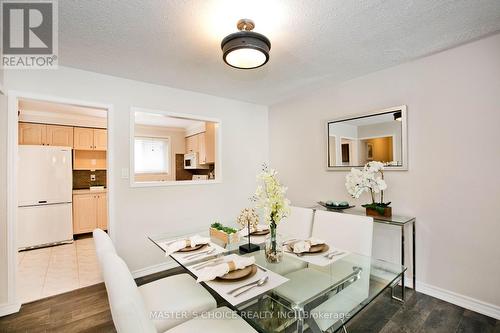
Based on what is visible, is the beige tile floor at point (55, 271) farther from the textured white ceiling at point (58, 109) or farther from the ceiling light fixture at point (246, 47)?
the ceiling light fixture at point (246, 47)

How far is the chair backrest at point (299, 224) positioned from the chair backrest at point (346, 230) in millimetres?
70

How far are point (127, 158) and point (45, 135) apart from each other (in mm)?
2869

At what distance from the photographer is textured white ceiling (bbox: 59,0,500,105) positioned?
1.60 meters

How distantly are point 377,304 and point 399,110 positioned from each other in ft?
6.46

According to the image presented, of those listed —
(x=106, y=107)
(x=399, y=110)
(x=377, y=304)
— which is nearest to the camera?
(x=377, y=304)

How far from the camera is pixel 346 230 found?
204 centimetres

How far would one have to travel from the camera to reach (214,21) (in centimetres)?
174

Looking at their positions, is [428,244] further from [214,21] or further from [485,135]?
[214,21]

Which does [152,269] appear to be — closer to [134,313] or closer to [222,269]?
[222,269]

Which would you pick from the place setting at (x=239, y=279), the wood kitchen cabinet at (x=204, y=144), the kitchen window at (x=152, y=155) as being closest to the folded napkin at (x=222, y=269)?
the place setting at (x=239, y=279)

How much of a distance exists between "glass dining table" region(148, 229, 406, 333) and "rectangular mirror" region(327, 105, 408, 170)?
1401 mm

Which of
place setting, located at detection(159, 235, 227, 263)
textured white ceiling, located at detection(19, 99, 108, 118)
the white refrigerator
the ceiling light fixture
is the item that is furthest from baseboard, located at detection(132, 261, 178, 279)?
textured white ceiling, located at detection(19, 99, 108, 118)

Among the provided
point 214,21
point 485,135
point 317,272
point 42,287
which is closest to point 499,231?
point 485,135

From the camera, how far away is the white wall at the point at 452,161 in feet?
Answer: 6.56
